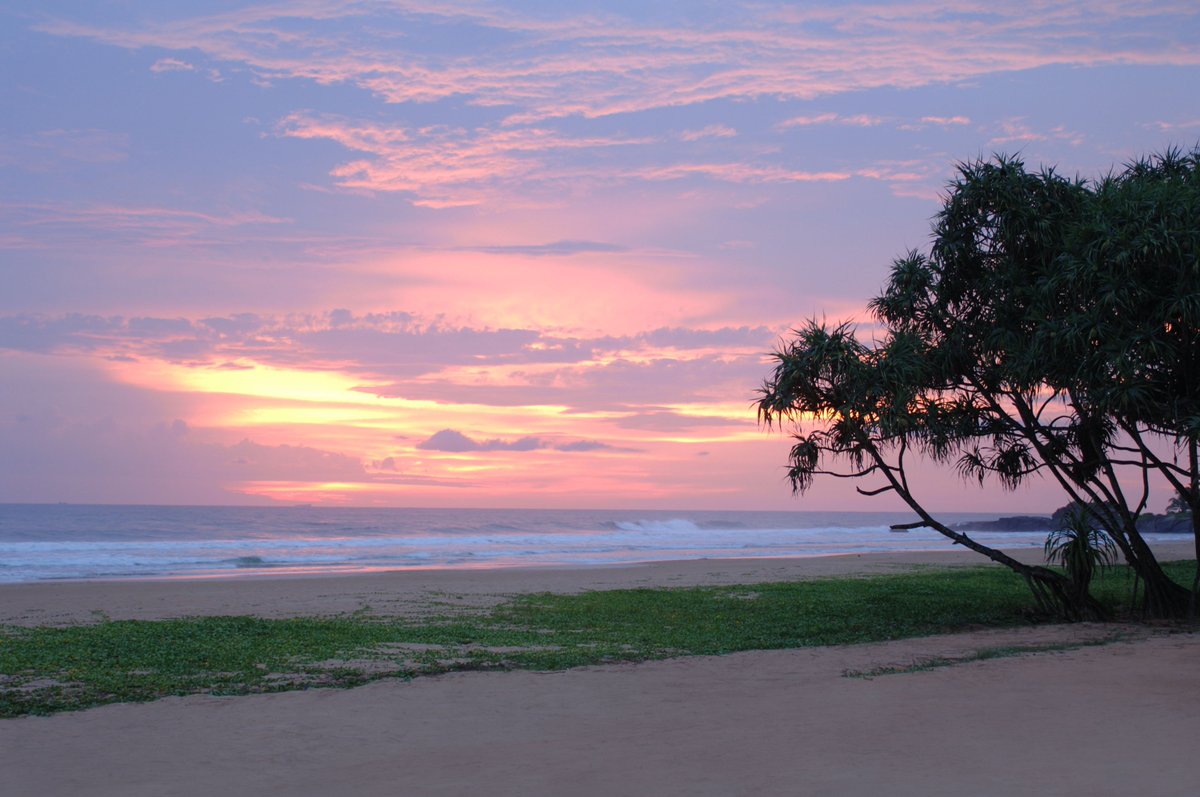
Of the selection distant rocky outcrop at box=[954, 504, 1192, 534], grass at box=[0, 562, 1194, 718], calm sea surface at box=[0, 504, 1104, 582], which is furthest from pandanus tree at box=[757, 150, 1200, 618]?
distant rocky outcrop at box=[954, 504, 1192, 534]

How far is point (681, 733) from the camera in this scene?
8.02 metres

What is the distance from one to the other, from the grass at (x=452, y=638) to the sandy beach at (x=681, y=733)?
0.77m

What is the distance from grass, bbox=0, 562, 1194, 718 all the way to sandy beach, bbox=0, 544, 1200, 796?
30.3 inches

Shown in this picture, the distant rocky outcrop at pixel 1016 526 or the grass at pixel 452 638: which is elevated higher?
the grass at pixel 452 638

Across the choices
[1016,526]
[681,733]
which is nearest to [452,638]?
[681,733]

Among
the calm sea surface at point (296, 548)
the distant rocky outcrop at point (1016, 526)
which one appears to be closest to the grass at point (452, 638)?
the calm sea surface at point (296, 548)

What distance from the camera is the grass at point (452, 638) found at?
10.2m

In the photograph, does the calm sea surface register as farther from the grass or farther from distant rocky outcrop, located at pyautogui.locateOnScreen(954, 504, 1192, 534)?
the grass

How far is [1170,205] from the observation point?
12.7 meters

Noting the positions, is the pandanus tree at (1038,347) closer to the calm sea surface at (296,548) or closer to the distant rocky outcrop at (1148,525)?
the calm sea surface at (296,548)

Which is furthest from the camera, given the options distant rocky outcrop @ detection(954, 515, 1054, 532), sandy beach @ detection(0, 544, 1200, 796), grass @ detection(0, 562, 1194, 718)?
distant rocky outcrop @ detection(954, 515, 1054, 532)

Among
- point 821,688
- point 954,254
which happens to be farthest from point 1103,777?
point 954,254

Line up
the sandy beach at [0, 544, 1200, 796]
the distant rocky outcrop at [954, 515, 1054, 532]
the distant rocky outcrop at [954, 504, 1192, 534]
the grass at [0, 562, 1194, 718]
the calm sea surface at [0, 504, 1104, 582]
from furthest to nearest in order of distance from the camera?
the distant rocky outcrop at [954, 515, 1054, 532], the distant rocky outcrop at [954, 504, 1192, 534], the calm sea surface at [0, 504, 1104, 582], the grass at [0, 562, 1194, 718], the sandy beach at [0, 544, 1200, 796]

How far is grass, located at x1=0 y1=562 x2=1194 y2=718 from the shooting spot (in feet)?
33.5
